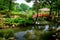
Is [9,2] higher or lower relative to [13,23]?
higher

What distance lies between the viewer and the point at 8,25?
1780 cm

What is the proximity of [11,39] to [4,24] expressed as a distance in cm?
724

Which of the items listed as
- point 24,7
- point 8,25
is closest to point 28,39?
point 8,25

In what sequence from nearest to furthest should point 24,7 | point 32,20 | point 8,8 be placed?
point 32,20 → point 8,8 → point 24,7

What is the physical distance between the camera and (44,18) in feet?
73.7

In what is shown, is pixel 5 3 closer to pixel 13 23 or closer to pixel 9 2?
pixel 9 2

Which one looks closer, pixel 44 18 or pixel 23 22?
pixel 23 22

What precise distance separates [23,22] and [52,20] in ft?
17.0

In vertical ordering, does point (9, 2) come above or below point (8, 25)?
above

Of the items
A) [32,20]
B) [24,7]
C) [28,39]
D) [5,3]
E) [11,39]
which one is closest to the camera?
[11,39]

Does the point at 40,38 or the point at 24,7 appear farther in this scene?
the point at 24,7

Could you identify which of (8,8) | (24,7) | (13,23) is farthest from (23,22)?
(24,7)

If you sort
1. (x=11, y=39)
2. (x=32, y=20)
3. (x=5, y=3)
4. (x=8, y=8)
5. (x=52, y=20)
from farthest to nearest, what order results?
(x=8, y=8), (x=5, y=3), (x=52, y=20), (x=32, y=20), (x=11, y=39)

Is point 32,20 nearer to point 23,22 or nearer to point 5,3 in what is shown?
point 23,22
